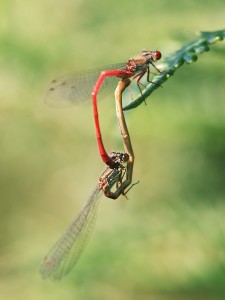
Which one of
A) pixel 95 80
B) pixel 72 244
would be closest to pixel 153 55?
pixel 95 80

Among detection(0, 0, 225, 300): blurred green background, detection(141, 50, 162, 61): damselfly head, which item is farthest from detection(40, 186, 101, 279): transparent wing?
detection(141, 50, 162, 61): damselfly head

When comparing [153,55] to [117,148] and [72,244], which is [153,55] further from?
[72,244]

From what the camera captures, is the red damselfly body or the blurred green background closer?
the red damselfly body

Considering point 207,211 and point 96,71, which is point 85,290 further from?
point 96,71

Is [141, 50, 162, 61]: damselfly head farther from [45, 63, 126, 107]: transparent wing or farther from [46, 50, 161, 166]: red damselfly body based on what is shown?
[45, 63, 126, 107]: transparent wing

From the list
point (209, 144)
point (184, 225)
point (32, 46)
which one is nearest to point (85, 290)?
point (184, 225)
